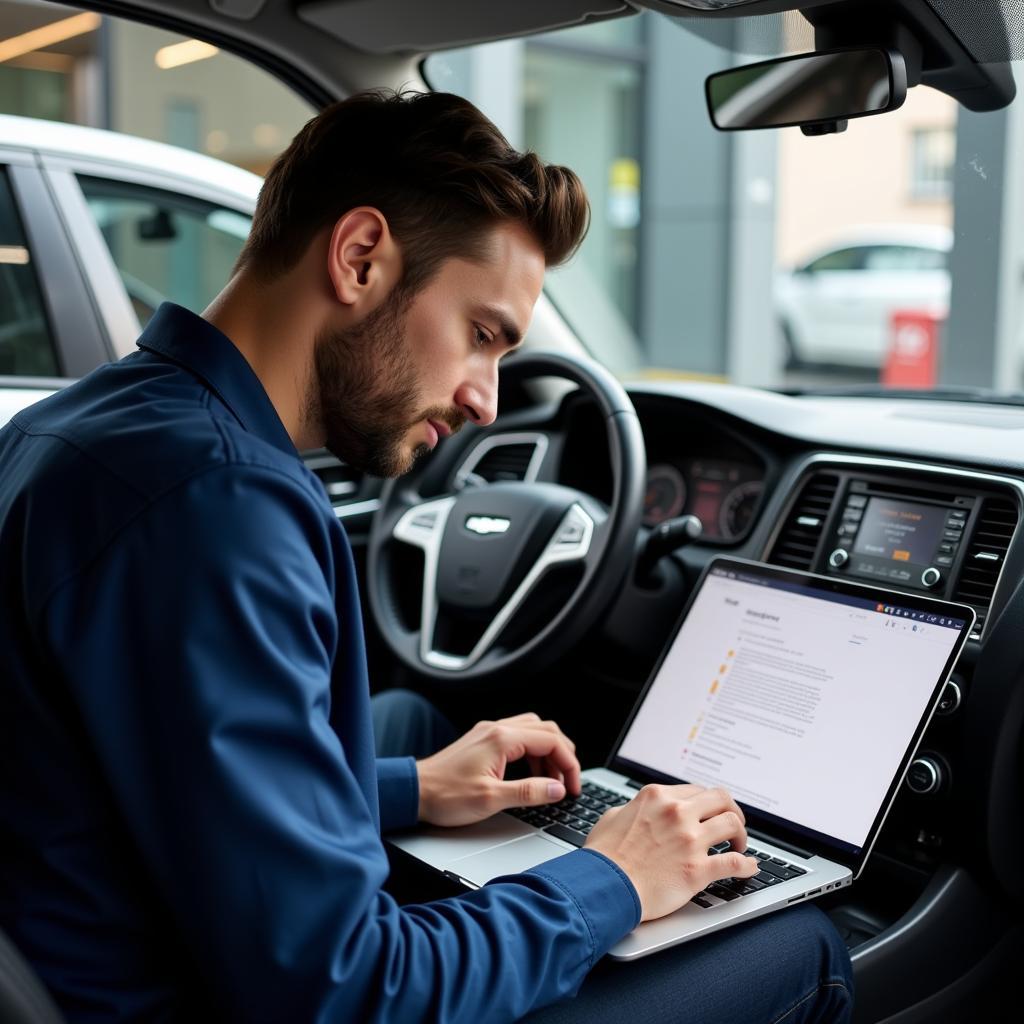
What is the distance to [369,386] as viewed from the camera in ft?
4.28

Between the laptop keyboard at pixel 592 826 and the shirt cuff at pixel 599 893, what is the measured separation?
168 millimetres

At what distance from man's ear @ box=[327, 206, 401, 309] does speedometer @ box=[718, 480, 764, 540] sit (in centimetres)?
126

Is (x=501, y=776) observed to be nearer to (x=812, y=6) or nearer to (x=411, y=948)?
(x=411, y=948)

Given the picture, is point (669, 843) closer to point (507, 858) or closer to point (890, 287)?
point (507, 858)

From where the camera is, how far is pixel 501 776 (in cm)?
164

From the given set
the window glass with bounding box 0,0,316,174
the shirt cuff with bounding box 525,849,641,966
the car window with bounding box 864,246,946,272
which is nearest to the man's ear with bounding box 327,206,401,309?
the shirt cuff with bounding box 525,849,641,966

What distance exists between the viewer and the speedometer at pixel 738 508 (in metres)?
2.42

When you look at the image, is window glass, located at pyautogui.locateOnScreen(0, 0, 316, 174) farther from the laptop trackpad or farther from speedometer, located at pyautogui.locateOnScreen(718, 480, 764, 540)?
the laptop trackpad

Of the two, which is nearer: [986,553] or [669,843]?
[669,843]

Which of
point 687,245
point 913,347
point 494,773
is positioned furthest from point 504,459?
point 687,245

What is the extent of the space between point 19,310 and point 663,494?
143 centimetres

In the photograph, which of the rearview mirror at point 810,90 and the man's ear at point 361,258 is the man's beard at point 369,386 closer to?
the man's ear at point 361,258

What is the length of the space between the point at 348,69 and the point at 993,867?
183 centimetres

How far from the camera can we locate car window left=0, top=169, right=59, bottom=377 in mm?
2660
